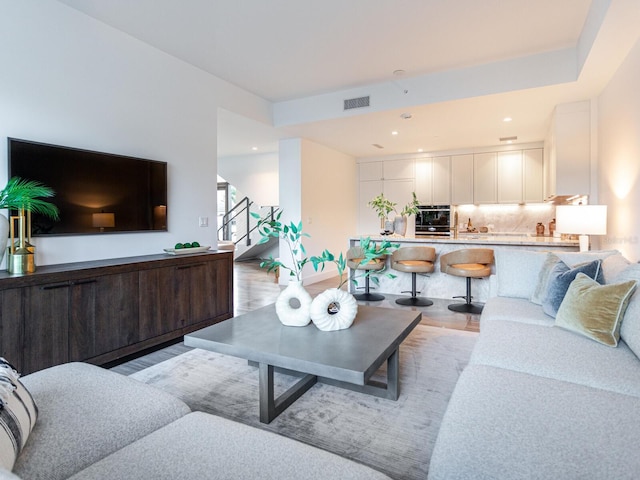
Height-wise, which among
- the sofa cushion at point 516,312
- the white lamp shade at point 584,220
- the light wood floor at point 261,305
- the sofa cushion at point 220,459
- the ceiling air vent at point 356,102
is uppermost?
the ceiling air vent at point 356,102

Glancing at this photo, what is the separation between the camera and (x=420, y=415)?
2.13 metres

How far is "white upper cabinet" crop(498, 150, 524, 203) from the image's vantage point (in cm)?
692

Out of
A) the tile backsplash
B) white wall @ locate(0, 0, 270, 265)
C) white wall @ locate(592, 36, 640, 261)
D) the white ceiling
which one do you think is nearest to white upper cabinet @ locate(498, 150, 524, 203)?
the tile backsplash

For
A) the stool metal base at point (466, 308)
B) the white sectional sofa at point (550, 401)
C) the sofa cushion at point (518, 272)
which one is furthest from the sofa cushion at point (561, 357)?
the stool metal base at point (466, 308)

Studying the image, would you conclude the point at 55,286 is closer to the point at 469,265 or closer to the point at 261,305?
the point at 261,305

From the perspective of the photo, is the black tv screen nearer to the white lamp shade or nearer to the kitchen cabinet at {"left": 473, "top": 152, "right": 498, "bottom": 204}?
the white lamp shade

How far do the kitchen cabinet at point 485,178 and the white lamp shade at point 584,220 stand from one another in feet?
11.8

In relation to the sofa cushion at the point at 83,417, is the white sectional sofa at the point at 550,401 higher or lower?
higher

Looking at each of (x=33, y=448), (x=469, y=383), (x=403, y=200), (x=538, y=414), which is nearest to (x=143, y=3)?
(x=33, y=448)

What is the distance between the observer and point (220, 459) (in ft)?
3.51

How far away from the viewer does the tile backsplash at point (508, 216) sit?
23.1 ft

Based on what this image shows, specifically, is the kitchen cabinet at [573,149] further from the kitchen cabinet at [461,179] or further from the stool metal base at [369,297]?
the kitchen cabinet at [461,179]

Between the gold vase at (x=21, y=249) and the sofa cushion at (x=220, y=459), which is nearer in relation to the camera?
the sofa cushion at (x=220, y=459)

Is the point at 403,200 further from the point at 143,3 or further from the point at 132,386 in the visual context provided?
the point at 132,386
